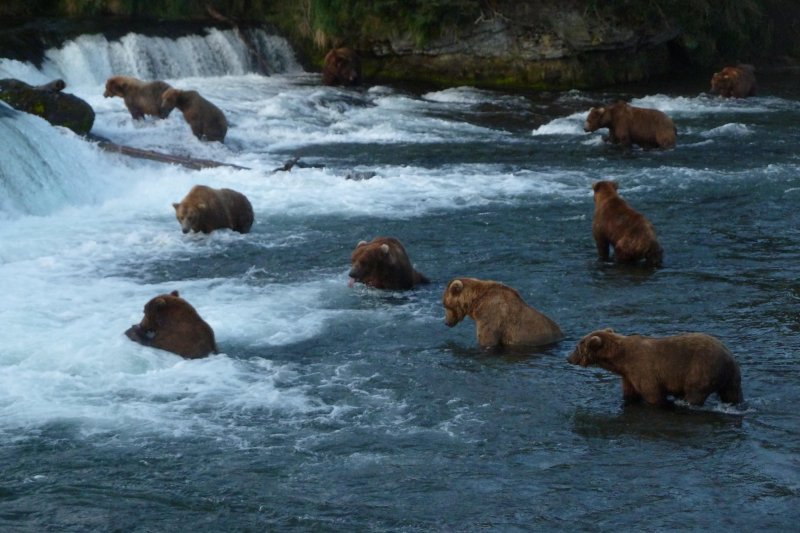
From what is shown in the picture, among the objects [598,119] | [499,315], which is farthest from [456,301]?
[598,119]

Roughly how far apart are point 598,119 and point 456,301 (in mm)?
11769

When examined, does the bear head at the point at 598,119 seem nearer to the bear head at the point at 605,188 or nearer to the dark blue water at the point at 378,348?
the dark blue water at the point at 378,348

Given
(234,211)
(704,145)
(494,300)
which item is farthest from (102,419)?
(704,145)

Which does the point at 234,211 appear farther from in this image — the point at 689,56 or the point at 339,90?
the point at 689,56

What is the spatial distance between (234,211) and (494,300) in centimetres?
543

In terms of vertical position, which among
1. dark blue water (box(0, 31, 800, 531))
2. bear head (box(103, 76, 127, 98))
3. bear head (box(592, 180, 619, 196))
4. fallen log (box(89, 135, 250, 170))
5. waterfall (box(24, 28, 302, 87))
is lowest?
dark blue water (box(0, 31, 800, 531))

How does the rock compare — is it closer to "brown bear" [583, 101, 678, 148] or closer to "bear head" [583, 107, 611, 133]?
"bear head" [583, 107, 611, 133]

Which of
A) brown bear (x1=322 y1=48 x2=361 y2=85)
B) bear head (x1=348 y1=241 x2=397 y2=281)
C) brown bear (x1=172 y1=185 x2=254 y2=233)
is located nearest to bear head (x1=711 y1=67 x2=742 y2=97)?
brown bear (x1=322 y1=48 x2=361 y2=85)

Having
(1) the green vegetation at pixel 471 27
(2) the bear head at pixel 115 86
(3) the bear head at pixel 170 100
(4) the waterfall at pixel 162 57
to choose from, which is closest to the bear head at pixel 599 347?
(3) the bear head at pixel 170 100

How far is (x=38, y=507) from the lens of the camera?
781 centimetres

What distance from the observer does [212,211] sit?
50.2 feet

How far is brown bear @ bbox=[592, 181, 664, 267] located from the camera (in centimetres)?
1373

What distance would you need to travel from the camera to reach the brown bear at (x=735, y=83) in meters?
27.4

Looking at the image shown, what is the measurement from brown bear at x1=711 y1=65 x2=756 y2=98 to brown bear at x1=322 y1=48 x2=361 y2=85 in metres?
8.16
